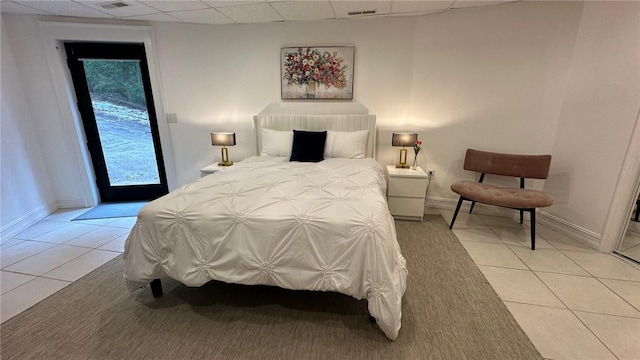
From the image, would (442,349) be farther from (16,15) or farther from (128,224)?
(16,15)

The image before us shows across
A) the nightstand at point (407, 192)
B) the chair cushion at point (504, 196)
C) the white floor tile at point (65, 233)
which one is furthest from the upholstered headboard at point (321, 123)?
the white floor tile at point (65, 233)

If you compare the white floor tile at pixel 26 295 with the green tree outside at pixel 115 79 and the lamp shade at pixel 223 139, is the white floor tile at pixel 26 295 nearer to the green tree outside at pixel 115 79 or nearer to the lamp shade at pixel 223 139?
the lamp shade at pixel 223 139

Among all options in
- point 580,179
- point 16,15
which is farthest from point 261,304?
point 16,15

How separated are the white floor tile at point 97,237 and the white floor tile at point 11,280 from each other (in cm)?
50

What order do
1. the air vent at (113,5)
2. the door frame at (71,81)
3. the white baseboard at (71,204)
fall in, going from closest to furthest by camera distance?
1. the air vent at (113,5)
2. the door frame at (71,81)
3. the white baseboard at (71,204)

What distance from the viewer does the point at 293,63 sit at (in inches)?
136

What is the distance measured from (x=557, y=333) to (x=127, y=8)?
4.65m

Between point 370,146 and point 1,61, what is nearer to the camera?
point 1,61

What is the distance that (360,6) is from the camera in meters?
2.83

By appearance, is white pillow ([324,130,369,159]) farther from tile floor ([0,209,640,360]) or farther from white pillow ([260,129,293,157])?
tile floor ([0,209,640,360])

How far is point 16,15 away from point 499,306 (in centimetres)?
555

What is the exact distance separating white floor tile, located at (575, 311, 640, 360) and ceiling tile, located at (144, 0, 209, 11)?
4.12 m

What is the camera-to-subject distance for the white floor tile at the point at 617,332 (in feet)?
4.69

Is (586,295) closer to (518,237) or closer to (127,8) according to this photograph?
(518,237)
